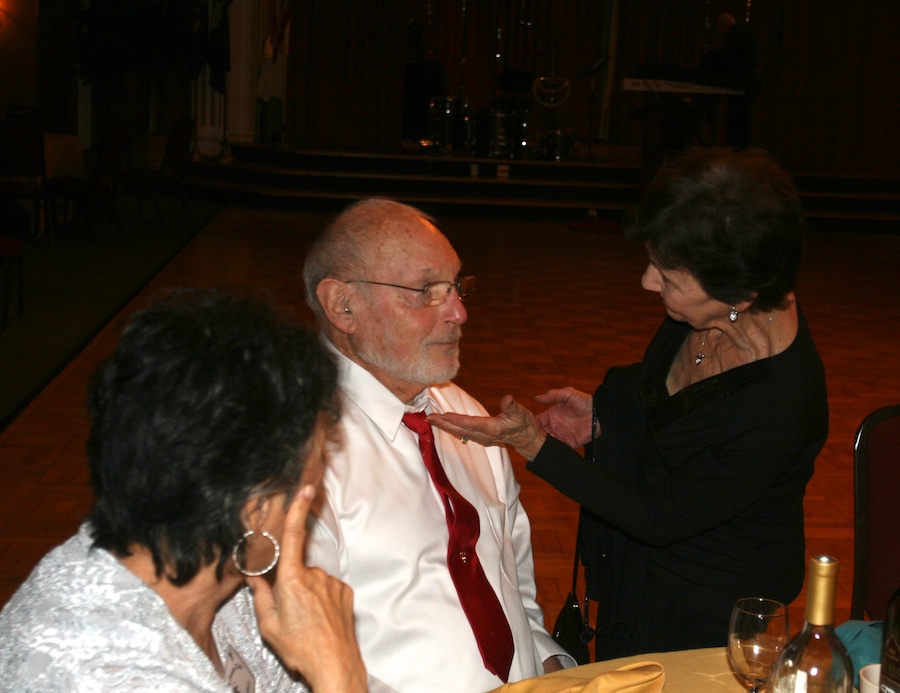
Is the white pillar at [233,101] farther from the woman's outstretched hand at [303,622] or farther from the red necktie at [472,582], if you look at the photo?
the woman's outstretched hand at [303,622]

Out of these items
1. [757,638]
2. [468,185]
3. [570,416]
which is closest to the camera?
[757,638]

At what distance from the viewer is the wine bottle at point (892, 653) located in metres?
1.25

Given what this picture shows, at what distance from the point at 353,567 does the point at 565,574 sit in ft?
5.97

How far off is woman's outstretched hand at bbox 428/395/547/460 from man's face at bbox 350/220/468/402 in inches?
5.8

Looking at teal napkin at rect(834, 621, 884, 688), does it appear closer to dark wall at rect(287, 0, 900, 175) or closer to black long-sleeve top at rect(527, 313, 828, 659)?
black long-sleeve top at rect(527, 313, 828, 659)

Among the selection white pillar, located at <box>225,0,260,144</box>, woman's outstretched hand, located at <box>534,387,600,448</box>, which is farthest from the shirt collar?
white pillar, located at <box>225,0,260,144</box>

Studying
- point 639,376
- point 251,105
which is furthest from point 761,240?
point 251,105

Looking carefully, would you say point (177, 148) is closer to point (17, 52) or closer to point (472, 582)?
point (17, 52)

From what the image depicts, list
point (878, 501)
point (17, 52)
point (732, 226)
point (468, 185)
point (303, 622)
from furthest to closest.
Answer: point (468, 185), point (17, 52), point (878, 501), point (732, 226), point (303, 622)

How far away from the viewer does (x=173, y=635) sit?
121cm

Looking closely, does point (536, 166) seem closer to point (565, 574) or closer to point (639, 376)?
point (565, 574)

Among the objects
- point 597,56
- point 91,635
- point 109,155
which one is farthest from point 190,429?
point 597,56

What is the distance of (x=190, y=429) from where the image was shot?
1.17 metres

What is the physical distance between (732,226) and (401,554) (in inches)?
35.6
